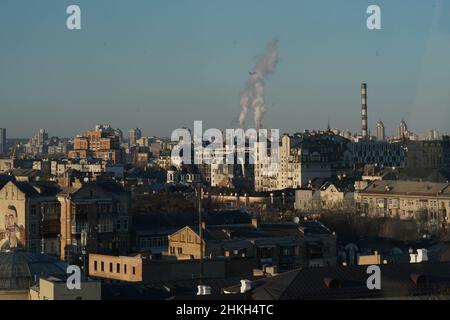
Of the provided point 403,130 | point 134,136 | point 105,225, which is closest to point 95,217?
point 105,225

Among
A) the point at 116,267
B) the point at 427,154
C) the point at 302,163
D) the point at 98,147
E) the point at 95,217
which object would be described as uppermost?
the point at 98,147

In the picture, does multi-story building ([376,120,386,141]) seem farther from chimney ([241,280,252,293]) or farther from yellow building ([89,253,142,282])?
chimney ([241,280,252,293])

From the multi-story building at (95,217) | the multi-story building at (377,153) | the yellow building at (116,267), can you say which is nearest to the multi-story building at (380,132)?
the multi-story building at (377,153)

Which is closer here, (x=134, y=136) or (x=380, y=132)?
(x=380, y=132)

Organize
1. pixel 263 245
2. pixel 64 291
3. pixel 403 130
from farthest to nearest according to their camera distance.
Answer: pixel 403 130, pixel 263 245, pixel 64 291

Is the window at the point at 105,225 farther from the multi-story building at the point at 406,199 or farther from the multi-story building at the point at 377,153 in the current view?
the multi-story building at the point at 377,153

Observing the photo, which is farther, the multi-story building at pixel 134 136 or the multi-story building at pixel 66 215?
the multi-story building at pixel 134 136

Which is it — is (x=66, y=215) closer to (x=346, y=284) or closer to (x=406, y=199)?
(x=346, y=284)

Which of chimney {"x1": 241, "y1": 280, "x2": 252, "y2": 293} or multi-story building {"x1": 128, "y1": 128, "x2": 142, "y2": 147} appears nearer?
chimney {"x1": 241, "y1": 280, "x2": 252, "y2": 293}

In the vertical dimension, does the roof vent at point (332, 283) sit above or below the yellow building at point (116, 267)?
above

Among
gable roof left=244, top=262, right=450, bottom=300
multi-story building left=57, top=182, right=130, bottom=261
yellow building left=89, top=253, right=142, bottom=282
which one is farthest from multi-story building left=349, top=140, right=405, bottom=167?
gable roof left=244, top=262, right=450, bottom=300
